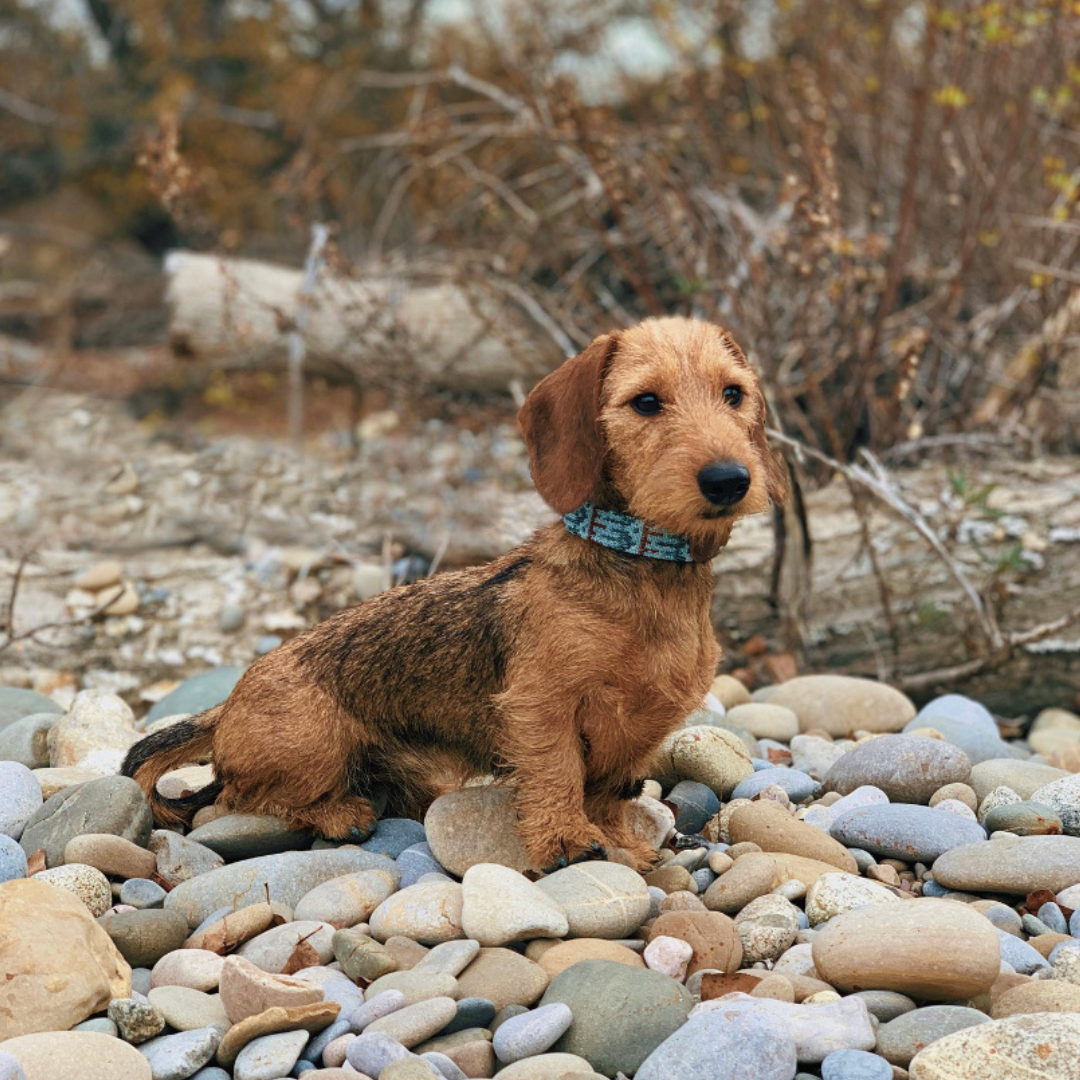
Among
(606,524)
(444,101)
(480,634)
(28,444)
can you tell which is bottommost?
(28,444)

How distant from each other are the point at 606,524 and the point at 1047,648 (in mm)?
3575

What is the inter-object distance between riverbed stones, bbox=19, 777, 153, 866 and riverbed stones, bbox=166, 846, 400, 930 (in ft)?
0.93

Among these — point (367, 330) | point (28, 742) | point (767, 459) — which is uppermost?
point (767, 459)

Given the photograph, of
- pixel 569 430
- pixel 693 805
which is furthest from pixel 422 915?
pixel 569 430

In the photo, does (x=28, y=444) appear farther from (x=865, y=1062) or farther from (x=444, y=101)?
(x=865, y=1062)

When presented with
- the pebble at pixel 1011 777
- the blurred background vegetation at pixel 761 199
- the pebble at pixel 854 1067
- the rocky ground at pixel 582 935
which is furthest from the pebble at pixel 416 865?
the blurred background vegetation at pixel 761 199

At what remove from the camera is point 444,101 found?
13.7 meters

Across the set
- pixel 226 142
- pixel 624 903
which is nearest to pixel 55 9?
pixel 226 142

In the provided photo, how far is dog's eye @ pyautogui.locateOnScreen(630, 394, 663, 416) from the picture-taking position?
11.1 feet

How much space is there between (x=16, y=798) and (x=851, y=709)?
10.4 ft

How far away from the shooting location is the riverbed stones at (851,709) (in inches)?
210

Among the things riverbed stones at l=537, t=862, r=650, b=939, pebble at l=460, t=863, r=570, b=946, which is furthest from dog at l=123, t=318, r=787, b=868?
pebble at l=460, t=863, r=570, b=946

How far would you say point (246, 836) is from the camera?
3971 millimetres

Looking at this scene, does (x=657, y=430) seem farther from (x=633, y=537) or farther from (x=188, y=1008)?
(x=188, y=1008)
